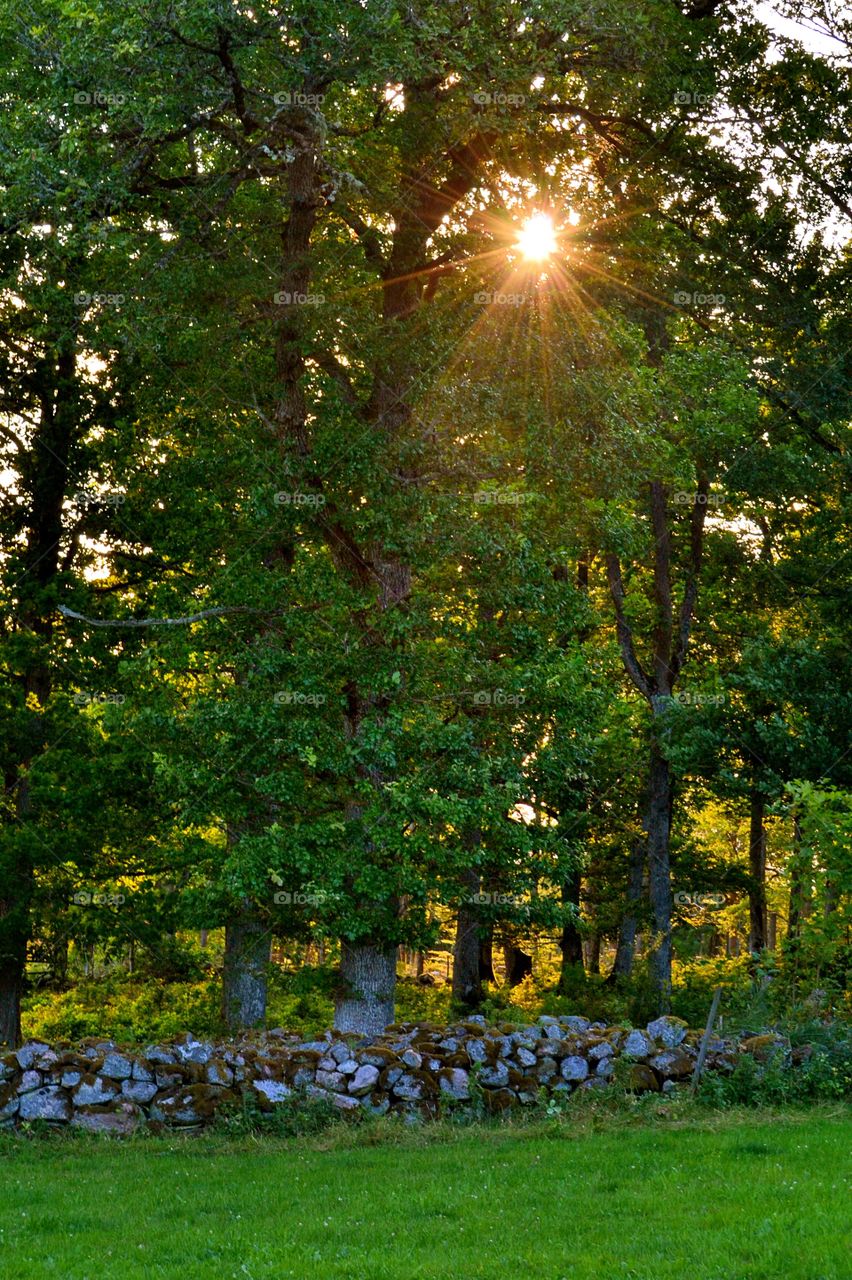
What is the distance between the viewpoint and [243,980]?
19.2 metres

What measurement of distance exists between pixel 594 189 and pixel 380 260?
370cm

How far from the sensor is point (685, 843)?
28.0 metres

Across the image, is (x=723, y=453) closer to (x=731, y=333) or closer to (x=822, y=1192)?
(x=731, y=333)

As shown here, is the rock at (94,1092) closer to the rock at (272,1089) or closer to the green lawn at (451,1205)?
the green lawn at (451,1205)

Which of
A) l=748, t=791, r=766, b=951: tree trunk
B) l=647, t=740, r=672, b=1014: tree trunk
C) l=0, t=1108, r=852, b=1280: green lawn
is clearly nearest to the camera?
l=0, t=1108, r=852, b=1280: green lawn

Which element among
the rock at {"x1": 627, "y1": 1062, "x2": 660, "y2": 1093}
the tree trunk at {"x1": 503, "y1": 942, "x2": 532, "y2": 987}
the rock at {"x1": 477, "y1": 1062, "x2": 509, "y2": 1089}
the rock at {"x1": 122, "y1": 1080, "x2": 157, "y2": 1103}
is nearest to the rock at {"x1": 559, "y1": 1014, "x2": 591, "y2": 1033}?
the rock at {"x1": 627, "y1": 1062, "x2": 660, "y2": 1093}

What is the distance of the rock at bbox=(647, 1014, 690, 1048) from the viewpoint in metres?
13.7

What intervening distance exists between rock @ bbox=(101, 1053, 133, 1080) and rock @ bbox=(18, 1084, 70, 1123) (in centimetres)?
47

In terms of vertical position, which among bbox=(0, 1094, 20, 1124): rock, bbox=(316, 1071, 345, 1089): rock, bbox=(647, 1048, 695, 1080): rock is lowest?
bbox=(0, 1094, 20, 1124): rock

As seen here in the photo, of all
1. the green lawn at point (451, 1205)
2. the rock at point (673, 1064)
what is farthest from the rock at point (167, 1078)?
the rock at point (673, 1064)

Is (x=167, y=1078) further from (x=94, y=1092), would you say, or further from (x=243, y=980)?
(x=243, y=980)

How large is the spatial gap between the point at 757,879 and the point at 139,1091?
1814 cm

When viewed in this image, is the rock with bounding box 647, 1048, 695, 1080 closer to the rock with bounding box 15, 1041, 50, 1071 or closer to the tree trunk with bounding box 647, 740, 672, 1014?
the rock with bounding box 15, 1041, 50, 1071

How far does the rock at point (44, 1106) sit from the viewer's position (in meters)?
12.6
